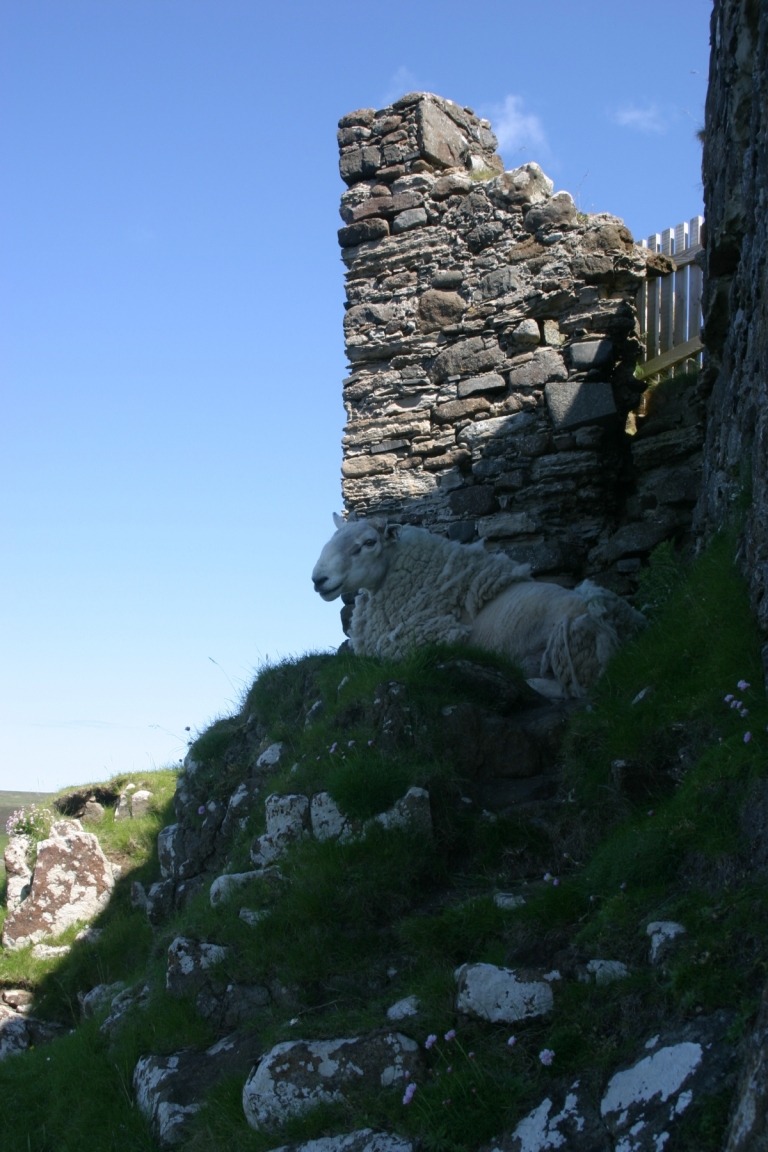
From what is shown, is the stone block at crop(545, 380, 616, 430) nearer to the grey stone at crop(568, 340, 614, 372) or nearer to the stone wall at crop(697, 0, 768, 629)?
the grey stone at crop(568, 340, 614, 372)

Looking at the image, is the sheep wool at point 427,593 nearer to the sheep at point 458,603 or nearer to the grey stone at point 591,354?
the sheep at point 458,603

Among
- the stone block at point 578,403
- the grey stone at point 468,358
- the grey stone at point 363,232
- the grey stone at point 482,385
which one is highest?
the grey stone at point 363,232

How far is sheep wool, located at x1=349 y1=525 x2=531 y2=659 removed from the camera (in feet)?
27.8

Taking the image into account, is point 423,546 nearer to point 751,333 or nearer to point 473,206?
point 751,333

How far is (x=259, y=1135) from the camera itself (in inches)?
182

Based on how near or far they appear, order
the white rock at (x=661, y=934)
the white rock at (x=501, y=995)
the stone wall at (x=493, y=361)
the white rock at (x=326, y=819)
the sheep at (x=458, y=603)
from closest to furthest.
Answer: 1. the white rock at (x=661, y=934)
2. the white rock at (x=501, y=995)
3. the white rock at (x=326, y=819)
4. the sheep at (x=458, y=603)
5. the stone wall at (x=493, y=361)

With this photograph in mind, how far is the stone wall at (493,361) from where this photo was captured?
1116cm

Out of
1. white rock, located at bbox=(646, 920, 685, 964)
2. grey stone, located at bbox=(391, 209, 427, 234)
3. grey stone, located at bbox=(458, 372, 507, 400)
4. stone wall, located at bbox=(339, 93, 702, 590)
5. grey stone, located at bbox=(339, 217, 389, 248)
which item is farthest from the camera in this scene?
grey stone, located at bbox=(339, 217, 389, 248)

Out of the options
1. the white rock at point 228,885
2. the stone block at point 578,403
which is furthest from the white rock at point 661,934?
the stone block at point 578,403

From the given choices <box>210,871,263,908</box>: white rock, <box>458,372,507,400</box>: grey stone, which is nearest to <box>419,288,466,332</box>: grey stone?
<box>458,372,507,400</box>: grey stone

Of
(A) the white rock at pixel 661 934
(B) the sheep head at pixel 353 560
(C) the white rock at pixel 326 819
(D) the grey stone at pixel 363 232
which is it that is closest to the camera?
(A) the white rock at pixel 661 934

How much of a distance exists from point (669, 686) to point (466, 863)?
1.45 m

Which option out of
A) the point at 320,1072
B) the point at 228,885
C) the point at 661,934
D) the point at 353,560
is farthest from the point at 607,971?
the point at 353,560

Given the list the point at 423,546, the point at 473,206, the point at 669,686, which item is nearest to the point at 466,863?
→ the point at 669,686
